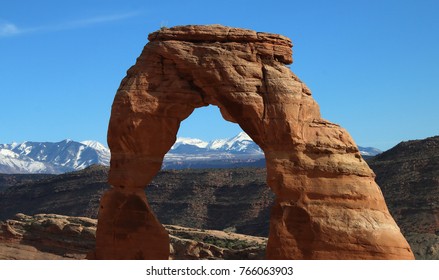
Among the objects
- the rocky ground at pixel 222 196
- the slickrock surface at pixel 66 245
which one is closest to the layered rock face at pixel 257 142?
the slickrock surface at pixel 66 245

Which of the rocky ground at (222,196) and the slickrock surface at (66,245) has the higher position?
the rocky ground at (222,196)

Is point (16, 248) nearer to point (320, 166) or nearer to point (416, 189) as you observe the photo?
point (320, 166)

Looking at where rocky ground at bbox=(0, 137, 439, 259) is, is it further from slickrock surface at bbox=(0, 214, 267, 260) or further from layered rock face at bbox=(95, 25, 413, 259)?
layered rock face at bbox=(95, 25, 413, 259)

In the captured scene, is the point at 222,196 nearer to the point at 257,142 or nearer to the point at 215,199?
the point at 215,199

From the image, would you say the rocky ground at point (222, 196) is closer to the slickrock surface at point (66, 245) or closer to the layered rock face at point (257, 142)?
the slickrock surface at point (66, 245)

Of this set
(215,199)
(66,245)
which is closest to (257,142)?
(66,245)

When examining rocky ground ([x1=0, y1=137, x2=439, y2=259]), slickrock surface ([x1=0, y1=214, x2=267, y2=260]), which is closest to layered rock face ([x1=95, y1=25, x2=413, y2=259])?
slickrock surface ([x1=0, y1=214, x2=267, y2=260])

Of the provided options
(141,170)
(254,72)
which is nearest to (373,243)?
(254,72)
